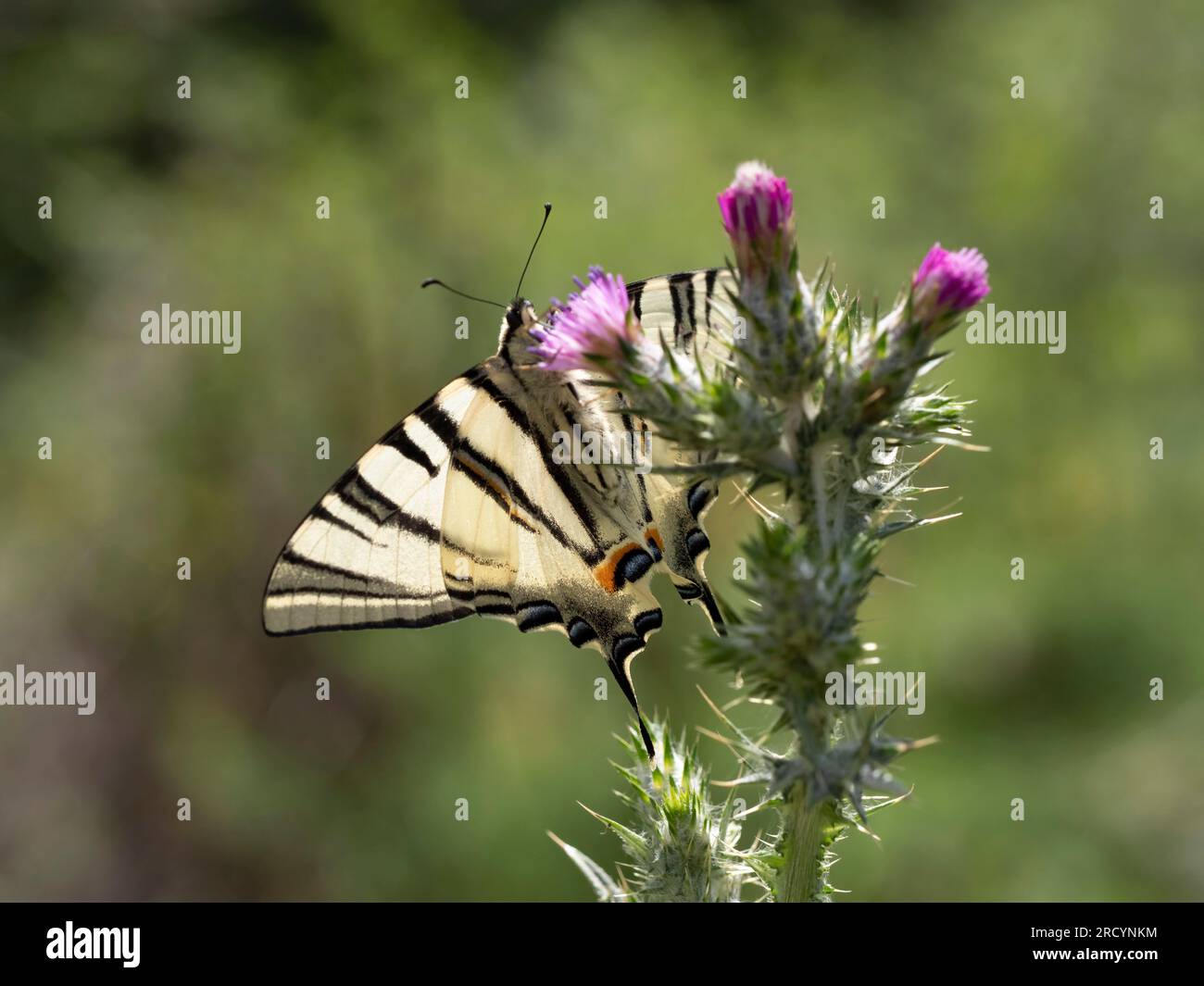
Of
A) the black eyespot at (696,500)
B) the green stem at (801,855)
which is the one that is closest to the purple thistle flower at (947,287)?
the black eyespot at (696,500)

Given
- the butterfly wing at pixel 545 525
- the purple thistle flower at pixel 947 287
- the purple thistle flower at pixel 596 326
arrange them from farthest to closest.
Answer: the butterfly wing at pixel 545 525 < the purple thistle flower at pixel 596 326 < the purple thistle flower at pixel 947 287

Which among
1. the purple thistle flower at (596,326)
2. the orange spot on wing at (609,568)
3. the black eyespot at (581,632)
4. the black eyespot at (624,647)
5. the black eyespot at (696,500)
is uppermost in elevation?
the purple thistle flower at (596,326)

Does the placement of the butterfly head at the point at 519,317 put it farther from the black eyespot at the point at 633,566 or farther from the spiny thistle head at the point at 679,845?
the spiny thistle head at the point at 679,845

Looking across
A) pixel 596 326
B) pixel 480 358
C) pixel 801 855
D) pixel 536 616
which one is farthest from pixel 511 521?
pixel 480 358

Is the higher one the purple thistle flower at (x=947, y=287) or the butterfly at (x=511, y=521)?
the purple thistle flower at (x=947, y=287)

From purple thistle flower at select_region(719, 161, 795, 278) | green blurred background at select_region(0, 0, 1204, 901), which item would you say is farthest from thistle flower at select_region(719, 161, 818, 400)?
green blurred background at select_region(0, 0, 1204, 901)

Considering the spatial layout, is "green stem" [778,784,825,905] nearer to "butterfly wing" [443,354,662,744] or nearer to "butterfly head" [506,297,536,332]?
"butterfly wing" [443,354,662,744]

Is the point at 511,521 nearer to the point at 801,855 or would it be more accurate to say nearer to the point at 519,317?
the point at 519,317
